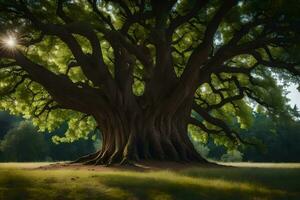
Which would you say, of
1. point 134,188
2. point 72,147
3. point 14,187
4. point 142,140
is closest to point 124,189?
point 134,188

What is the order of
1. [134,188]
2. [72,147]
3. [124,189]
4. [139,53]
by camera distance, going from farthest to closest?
[72,147] < [139,53] < [134,188] < [124,189]

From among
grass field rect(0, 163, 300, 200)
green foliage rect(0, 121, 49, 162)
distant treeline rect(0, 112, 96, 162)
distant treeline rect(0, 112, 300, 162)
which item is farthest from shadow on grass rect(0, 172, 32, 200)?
green foliage rect(0, 121, 49, 162)

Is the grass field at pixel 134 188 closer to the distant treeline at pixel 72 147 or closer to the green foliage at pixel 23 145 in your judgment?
the distant treeline at pixel 72 147

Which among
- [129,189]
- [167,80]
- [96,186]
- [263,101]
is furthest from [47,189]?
[263,101]

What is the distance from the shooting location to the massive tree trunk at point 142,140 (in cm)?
2465

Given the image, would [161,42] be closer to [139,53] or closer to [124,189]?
[139,53]

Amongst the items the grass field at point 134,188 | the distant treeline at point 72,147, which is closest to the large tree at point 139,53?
the grass field at point 134,188

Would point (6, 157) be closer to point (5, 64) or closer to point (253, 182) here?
point (5, 64)

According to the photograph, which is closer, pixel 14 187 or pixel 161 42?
pixel 14 187

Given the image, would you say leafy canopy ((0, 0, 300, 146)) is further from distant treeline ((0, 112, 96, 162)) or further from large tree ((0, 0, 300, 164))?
distant treeline ((0, 112, 96, 162))

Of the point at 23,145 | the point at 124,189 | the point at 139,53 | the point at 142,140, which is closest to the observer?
the point at 124,189

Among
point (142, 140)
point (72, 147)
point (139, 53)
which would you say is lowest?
point (142, 140)

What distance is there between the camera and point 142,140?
25.3 m

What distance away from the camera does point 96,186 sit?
497 inches
